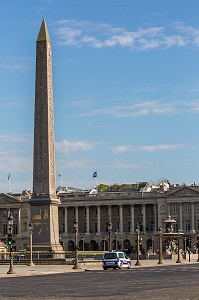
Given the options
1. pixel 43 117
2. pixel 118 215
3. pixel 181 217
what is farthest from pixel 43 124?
pixel 118 215

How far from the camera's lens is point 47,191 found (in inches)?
2953

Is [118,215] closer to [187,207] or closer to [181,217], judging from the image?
[181,217]

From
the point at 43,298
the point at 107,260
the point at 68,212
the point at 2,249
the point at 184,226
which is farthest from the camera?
the point at 68,212

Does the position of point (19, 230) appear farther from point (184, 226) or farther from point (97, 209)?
point (184, 226)

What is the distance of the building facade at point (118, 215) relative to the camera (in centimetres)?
17500

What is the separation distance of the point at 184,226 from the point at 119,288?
144 meters

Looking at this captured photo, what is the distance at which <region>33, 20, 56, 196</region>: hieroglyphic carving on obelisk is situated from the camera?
7312 cm

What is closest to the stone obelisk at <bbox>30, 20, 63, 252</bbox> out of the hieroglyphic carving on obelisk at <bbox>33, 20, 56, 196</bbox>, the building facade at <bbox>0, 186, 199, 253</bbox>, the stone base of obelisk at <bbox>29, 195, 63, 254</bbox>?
the hieroglyphic carving on obelisk at <bbox>33, 20, 56, 196</bbox>

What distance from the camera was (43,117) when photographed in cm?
7356

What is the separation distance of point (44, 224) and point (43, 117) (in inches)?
402

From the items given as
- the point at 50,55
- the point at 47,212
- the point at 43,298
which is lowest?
the point at 43,298

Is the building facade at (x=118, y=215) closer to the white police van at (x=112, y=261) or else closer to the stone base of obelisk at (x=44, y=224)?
the stone base of obelisk at (x=44, y=224)

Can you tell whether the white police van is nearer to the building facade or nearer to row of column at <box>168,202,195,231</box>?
the building facade

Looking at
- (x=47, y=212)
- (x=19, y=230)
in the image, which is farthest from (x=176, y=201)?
(x=47, y=212)
